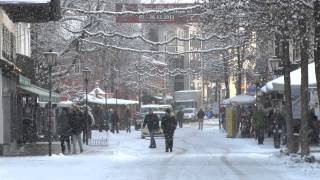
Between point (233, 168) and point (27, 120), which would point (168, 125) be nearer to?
point (27, 120)

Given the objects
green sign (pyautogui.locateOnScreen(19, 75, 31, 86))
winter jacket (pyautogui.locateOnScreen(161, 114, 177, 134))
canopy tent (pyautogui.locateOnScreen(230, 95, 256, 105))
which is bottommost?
winter jacket (pyautogui.locateOnScreen(161, 114, 177, 134))

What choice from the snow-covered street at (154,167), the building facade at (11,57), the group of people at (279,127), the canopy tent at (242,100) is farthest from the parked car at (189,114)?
the snow-covered street at (154,167)

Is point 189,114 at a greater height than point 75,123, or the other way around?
point 75,123

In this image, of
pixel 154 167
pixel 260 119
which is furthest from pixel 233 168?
pixel 260 119

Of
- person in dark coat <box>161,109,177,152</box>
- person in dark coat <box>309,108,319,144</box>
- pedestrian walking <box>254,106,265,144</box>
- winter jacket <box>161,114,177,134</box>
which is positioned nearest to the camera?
person in dark coat <box>161,109,177,152</box>

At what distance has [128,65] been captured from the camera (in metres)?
67.7

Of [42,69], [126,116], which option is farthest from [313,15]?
[126,116]

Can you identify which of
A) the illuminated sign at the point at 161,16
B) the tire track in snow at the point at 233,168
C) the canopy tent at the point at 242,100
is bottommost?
the tire track in snow at the point at 233,168

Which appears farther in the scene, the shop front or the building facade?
the shop front

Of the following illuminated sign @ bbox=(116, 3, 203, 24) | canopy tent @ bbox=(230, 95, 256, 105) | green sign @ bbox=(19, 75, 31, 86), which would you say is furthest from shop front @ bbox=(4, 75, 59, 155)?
canopy tent @ bbox=(230, 95, 256, 105)

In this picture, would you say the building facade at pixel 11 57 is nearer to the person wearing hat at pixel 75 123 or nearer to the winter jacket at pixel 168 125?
the person wearing hat at pixel 75 123

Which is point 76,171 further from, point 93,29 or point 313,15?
point 93,29

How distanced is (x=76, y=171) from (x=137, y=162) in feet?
10.7

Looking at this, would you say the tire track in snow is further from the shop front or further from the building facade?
the building facade
